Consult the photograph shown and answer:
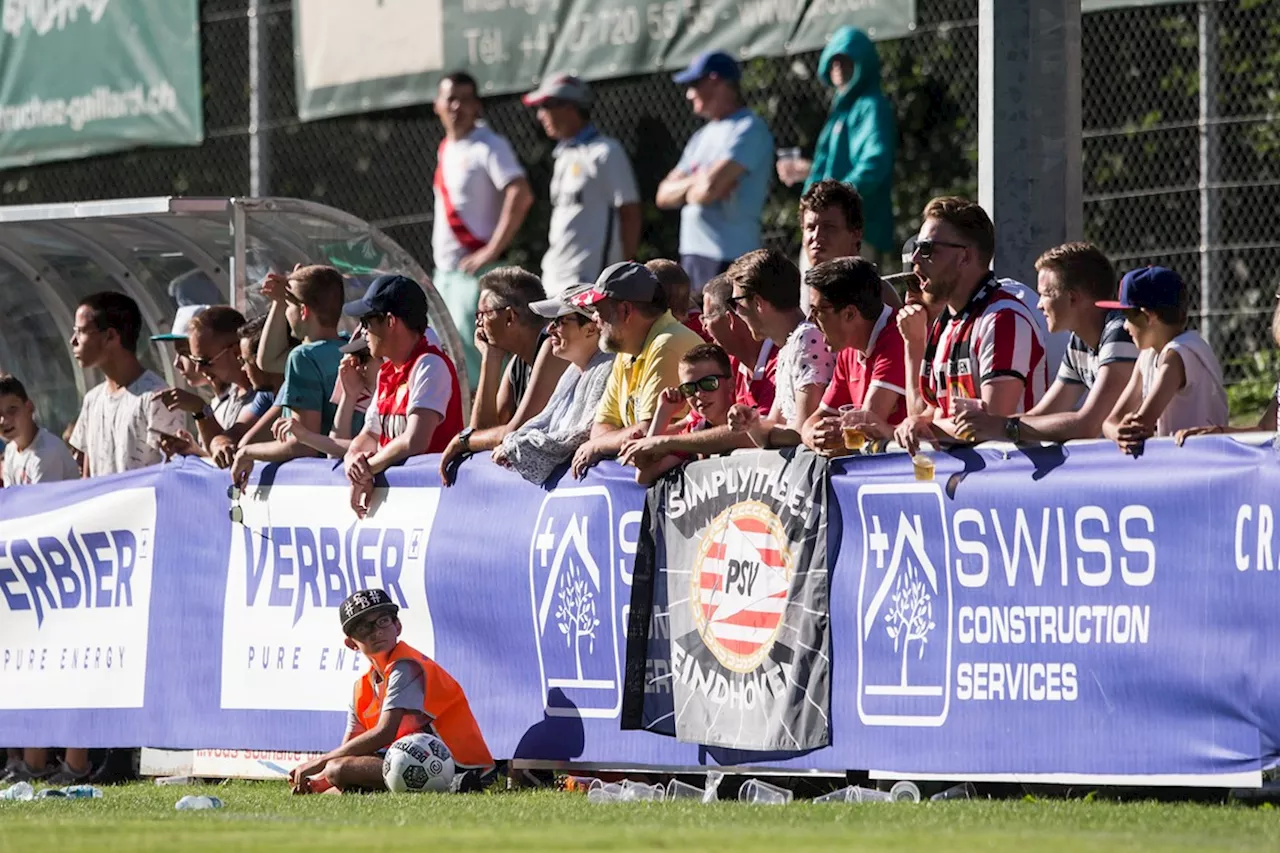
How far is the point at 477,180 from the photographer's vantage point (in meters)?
16.1

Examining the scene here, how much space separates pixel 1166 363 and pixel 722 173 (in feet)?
19.9

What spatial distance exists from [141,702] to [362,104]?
672cm

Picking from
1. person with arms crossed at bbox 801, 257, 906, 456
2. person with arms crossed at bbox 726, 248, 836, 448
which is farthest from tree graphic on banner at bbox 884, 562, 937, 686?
person with arms crossed at bbox 726, 248, 836, 448

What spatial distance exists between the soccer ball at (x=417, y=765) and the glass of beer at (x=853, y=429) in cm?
236

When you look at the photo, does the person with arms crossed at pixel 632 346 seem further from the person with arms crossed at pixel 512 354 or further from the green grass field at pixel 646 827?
the green grass field at pixel 646 827

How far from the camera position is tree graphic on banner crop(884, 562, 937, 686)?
9.11m

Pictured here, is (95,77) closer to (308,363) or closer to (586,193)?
(586,193)

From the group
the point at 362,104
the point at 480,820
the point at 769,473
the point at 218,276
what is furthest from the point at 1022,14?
the point at 362,104

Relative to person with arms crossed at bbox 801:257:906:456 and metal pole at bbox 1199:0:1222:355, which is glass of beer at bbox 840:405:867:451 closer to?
person with arms crossed at bbox 801:257:906:456

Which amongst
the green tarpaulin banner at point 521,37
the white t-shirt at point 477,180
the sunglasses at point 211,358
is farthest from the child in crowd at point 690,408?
the white t-shirt at point 477,180

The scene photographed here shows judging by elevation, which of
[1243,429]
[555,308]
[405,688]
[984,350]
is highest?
[555,308]

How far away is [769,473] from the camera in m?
9.76

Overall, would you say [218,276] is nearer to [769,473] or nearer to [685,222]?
[685,222]

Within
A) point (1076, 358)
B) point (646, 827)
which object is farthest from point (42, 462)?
point (646, 827)
